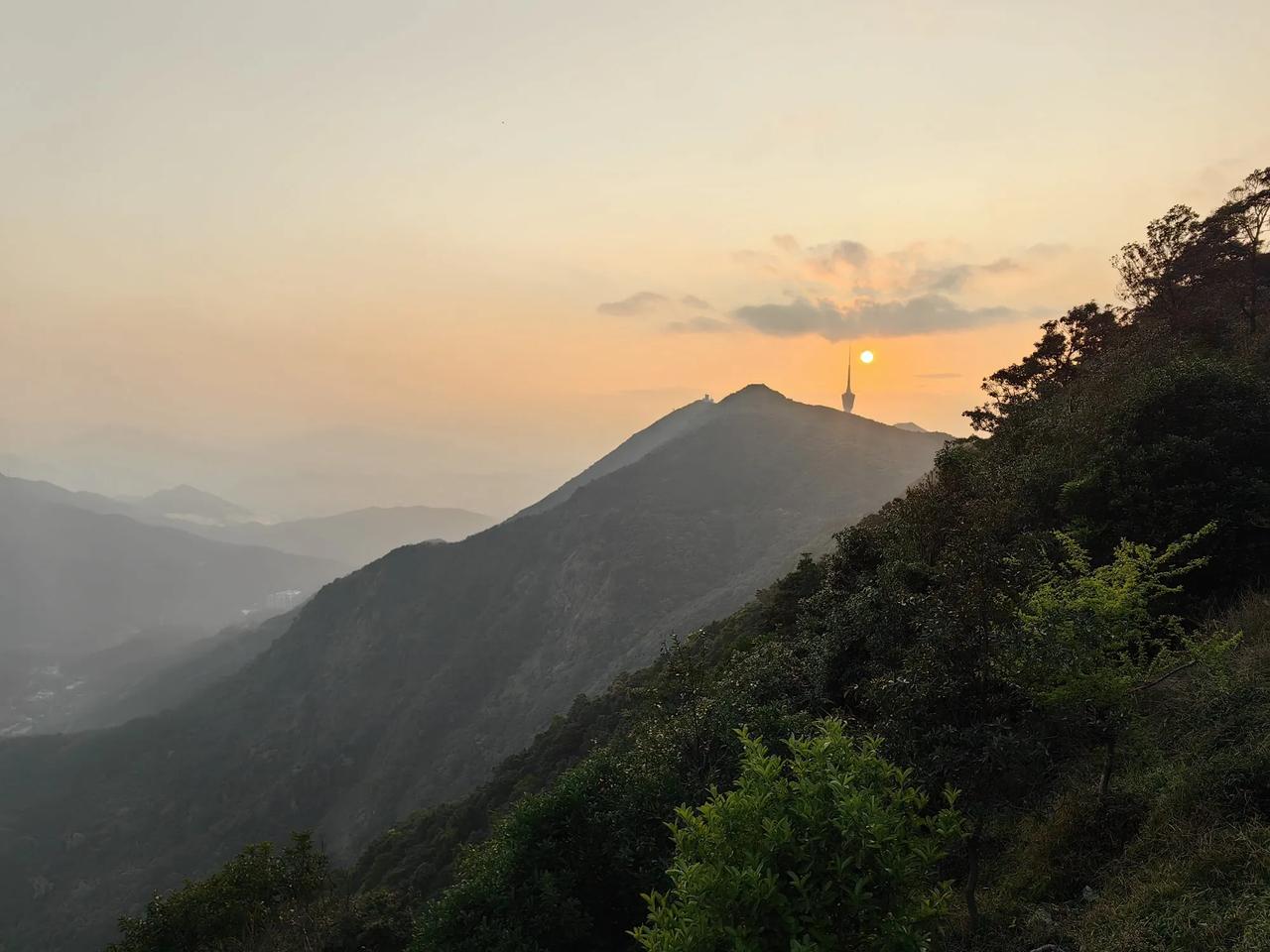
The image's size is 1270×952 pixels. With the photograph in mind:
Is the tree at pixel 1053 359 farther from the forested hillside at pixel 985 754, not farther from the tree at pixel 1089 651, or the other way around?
the tree at pixel 1089 651

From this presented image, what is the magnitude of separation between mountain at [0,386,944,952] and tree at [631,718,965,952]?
80.5m

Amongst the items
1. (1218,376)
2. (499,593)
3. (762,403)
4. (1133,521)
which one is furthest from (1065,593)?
(762,403)

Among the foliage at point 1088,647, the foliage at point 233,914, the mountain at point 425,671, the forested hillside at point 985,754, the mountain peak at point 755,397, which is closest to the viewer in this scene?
the forested hillside at point 985,754

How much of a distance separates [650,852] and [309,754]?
10969 centimetres

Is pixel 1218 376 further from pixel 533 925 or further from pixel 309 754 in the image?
pixel 309 754

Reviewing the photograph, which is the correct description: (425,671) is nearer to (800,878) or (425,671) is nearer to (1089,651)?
(1089,651)

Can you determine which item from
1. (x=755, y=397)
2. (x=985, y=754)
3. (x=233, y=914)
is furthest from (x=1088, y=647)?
(x=755, y=397)

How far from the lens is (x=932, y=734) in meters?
9.80

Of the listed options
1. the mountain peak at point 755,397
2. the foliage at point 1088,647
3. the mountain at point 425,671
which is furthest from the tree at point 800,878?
the mountain peak at point 755,397

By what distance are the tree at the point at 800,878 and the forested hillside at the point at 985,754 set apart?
0.11 feet

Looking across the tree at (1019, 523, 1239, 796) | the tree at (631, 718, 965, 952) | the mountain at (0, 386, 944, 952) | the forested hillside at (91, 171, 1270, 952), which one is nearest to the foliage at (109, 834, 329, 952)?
the forested hillside at (91, 171, 1270, 952)

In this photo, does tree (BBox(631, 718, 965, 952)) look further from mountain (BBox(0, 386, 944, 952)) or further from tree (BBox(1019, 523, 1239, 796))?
mountain (BBox(0, 386, 944, 952))

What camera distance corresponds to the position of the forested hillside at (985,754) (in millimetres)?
7156

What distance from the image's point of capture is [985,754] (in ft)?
30.1
